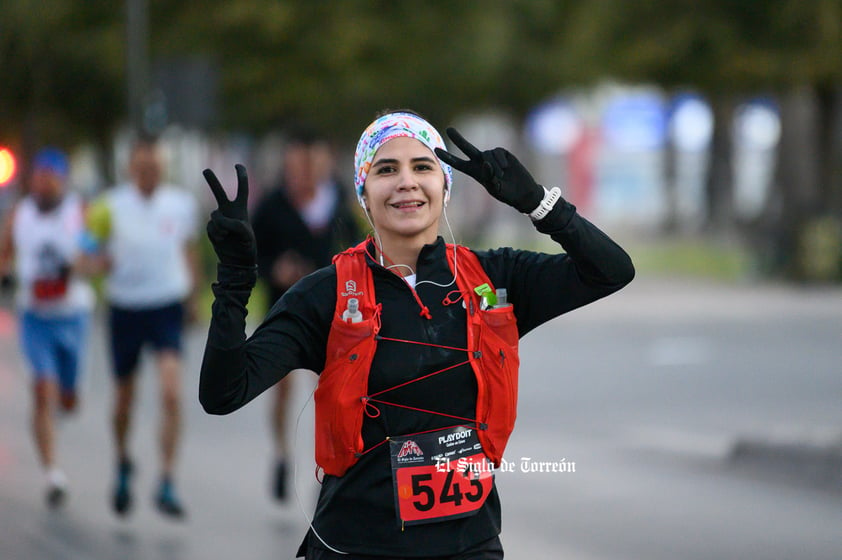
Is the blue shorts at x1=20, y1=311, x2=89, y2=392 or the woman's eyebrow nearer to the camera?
the woman's eyebrow

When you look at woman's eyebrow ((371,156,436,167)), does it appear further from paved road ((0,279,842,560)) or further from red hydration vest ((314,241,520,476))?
paved road ((0,279,842,560))

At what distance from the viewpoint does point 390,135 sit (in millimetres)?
3838

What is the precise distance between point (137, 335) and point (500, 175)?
5.33 meters

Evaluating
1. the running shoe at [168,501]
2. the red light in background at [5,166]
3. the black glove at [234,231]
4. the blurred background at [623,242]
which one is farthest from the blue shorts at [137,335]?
the red light in background at [5,166]

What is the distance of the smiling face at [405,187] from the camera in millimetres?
3836

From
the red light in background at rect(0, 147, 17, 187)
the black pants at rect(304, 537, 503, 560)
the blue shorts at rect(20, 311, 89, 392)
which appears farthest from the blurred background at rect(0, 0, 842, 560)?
the black pants at rect(304, 537, 503, 560)

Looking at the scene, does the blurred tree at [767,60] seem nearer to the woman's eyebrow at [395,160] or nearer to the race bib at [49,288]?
the race bib at [49,288]

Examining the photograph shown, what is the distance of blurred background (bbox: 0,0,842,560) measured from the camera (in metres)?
8.34

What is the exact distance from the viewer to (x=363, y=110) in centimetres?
3616

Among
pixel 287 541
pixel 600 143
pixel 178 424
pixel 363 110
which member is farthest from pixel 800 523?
pixel 600 143

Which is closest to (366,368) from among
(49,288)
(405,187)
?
(405,187)

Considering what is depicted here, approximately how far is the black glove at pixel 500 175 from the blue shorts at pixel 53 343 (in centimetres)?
614

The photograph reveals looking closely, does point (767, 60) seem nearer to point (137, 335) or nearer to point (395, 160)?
point (137, 335)

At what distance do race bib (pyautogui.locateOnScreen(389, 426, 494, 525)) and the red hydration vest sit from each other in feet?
0.16
